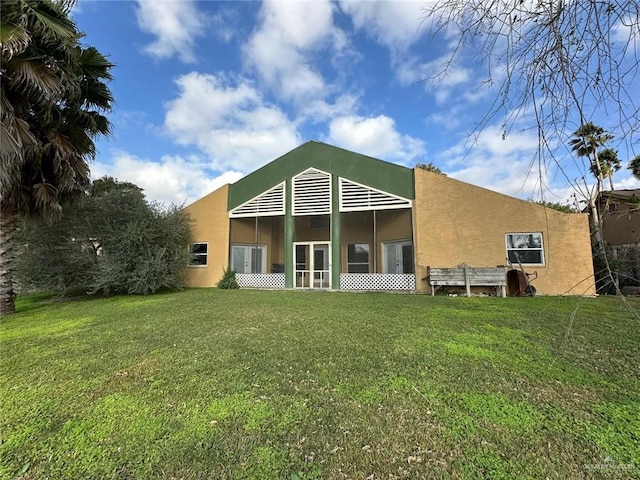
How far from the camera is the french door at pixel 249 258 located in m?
16.6

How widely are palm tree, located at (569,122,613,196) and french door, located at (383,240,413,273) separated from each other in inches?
489

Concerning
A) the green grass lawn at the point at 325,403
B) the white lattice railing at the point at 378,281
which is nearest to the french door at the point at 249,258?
the white lattice railing at the point at 378,281

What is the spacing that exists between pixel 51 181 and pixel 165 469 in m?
10.6

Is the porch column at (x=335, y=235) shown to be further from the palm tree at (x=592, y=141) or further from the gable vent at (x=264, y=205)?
the palm tree at (x=592, y=141)

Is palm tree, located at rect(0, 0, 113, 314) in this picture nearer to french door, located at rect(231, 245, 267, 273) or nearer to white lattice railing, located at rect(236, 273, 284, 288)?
french door, located at rect(231, 245, 267, 273)

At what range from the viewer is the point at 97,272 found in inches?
495

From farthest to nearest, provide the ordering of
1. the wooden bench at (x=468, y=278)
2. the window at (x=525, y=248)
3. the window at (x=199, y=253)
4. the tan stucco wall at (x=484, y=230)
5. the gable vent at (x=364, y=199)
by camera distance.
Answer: the window at (x=199, y=253), the gable vent at (x=364, y=199), the window at (x=525, y=248), the wooden bench at (x=468, y=278), the tan stucco wall at (x=484, y=230)

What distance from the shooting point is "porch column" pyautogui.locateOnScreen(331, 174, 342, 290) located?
14.4 metres

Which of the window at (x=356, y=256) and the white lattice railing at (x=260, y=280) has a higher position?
the window at (x=356, y=256)

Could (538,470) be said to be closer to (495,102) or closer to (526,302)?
(495,102)

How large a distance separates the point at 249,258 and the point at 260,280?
205 cm

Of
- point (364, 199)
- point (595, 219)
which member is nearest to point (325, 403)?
point (595, 219)

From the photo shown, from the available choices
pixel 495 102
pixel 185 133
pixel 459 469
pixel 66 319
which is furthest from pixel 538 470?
pixel 185 133

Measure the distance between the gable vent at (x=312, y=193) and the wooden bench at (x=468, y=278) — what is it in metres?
5.86
